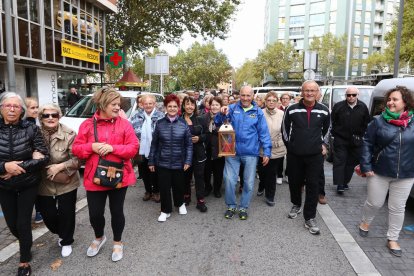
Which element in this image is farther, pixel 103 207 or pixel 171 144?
pixel 171 144

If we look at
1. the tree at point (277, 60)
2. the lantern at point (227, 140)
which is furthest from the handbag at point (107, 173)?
the tree at point (277, 60)

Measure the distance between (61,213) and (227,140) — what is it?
7.32 ft

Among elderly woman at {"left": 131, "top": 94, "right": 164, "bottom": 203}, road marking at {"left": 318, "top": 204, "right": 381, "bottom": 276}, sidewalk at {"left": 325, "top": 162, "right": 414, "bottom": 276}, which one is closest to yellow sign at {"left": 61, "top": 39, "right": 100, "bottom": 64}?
elderly woman at {"left": 131, "top": 94, "right": 164, "bottom": 203}

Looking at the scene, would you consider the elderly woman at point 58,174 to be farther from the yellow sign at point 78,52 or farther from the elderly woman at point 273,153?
the yellow sign at point 78,52

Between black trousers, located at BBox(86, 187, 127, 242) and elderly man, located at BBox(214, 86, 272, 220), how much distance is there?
176 centimetres

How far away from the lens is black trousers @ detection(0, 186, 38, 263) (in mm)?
3299

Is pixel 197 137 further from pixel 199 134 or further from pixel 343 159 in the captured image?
pixel 343 159

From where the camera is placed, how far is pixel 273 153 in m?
5.90

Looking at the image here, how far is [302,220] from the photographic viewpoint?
194 inches

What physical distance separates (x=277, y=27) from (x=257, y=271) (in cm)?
7534

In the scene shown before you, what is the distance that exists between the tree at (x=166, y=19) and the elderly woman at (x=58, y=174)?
17721 millimetres

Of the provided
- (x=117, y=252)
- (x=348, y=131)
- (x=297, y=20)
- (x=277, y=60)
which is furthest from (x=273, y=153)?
(x=297, y=20)

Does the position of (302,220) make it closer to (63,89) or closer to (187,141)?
(187,141)

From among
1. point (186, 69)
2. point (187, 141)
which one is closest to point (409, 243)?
point (187, 141)
